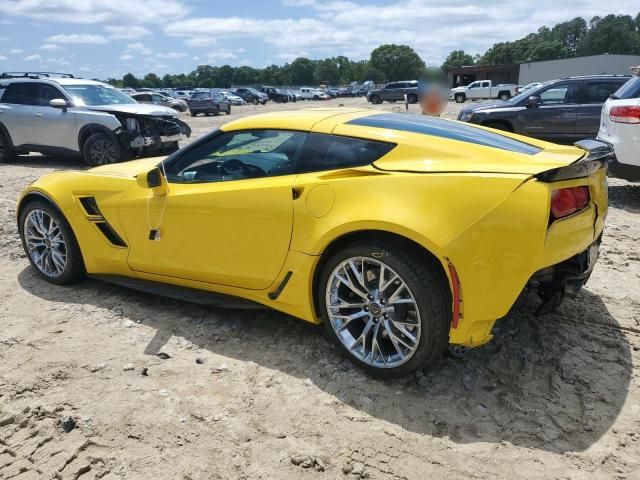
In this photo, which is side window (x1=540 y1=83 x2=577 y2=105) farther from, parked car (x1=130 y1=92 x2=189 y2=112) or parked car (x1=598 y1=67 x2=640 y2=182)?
parked car (x1=130 y1=92 x2=189 y2=112)

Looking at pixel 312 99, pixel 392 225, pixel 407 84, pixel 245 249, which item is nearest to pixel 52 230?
pixel 245 249

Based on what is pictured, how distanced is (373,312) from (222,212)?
1122 mm

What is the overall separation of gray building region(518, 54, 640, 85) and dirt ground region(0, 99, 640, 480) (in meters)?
62.2

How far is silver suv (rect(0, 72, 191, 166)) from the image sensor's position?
9.94 meters

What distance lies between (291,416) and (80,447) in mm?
1020

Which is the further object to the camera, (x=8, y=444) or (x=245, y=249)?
(x=245, y=249)

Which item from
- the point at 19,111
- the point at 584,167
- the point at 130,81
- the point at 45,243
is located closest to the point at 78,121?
the point at 19,111


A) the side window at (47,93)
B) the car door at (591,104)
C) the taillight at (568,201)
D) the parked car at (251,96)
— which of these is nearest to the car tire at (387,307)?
the taillight at (568,201)

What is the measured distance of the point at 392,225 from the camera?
2.59 m

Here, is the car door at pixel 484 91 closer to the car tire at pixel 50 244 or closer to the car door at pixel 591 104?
the car door at pixel 591 104

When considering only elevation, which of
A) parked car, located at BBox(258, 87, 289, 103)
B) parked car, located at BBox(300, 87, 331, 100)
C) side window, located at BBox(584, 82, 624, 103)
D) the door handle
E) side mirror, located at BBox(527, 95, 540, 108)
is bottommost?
parked car, located at BBox(300, 87, 331, 100)

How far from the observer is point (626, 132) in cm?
605

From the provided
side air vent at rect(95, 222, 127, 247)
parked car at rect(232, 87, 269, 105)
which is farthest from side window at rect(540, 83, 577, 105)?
parked car at rect(232, 87, 269, 105)

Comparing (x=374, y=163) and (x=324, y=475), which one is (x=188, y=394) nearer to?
(x=324, y=475)
